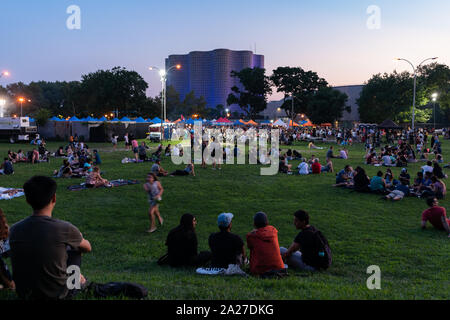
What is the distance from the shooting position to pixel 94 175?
1509cm

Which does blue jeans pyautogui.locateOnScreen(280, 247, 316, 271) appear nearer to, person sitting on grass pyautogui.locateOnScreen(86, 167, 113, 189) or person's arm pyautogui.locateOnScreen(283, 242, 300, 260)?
person's arm pyautogui.locateOnScreen(283, 242, 300, 260)

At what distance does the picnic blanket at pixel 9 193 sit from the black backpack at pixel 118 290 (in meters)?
10.3

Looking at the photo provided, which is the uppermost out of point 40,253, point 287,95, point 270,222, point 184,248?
point 287,95

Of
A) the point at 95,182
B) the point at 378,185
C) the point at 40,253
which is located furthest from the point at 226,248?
the point at 95,182

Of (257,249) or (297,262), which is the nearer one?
(257,249)

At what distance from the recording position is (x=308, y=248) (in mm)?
6219

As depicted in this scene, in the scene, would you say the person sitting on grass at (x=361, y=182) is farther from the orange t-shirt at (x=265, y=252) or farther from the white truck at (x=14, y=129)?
the white truck at (x=14, y=129)

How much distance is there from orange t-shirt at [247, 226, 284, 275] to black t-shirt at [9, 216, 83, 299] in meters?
3.05

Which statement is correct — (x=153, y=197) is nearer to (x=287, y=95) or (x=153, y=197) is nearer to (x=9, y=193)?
(x=9, y=193)

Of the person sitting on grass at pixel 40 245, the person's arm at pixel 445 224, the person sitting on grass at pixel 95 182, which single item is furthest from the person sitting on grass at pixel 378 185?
the person sitting on grass at pixel 40 245

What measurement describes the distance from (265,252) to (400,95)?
209ft
